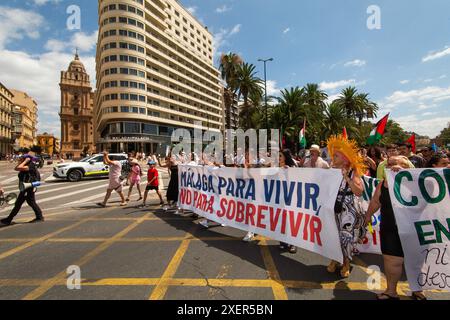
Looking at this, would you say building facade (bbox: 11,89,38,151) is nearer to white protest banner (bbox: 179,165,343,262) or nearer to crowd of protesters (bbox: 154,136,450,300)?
white protest banner (bbox: 179,165,343,262)

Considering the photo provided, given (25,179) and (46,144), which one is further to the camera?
(46,144)

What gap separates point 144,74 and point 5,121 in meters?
56.5

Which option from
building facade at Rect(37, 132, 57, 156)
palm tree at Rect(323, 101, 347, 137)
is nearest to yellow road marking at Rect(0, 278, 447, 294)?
palm tree at Rect(323, 101, 347, 137)

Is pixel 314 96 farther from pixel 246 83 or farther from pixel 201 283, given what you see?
pixel 201 283

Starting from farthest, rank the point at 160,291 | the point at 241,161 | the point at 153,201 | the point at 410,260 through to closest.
Result: the point at 153,201
the point at 241,161
the point at 160,291
the point at 410,260

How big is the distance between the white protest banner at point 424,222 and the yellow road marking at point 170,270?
2895mm

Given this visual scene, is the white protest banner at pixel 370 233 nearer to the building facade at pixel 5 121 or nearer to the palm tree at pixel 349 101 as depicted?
the palm tree at pixel 349 101

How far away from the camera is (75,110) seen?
9238cm

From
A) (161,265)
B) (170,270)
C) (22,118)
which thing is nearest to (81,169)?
(161,265)

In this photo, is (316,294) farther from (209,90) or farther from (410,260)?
(209,90)

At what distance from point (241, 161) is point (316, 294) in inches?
185

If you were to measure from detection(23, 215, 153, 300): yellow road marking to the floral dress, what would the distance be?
12.8 ft

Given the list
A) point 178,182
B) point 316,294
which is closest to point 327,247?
point 316,294
